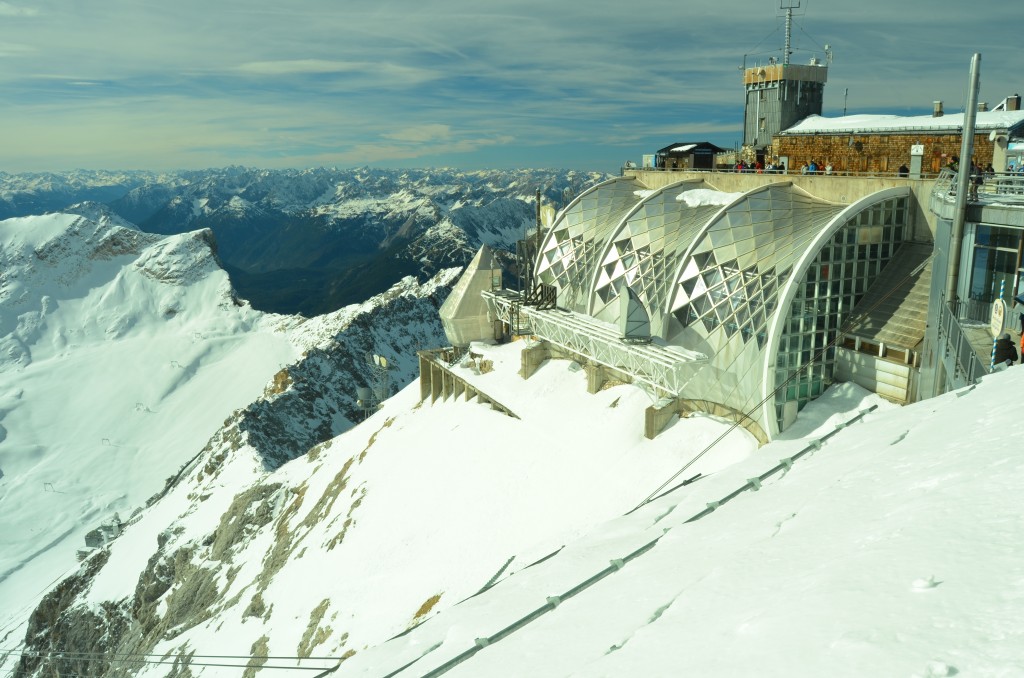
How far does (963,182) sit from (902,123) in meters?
25.3

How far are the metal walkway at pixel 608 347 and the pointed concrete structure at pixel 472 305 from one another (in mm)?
4626

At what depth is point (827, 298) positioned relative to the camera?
28.8 m

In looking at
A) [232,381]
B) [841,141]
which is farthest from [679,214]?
[232,381]

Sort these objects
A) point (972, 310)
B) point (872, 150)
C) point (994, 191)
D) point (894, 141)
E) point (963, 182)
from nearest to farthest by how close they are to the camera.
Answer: point (963, 182) < point (972, 310) < point (994, 191) < point (894, 141) < point (872, 150)

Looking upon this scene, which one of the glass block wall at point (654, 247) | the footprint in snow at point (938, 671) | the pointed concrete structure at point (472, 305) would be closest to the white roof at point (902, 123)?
the glass block wall at point (654, 247)

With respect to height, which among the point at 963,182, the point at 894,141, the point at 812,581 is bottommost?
the point at 812,581

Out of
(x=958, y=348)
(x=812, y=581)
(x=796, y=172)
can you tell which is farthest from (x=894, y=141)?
(x=812, y=581)

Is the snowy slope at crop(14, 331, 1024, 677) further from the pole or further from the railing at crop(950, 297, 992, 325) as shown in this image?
the pole

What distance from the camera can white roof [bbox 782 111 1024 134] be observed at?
33.7m

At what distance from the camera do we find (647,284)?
39.7 m

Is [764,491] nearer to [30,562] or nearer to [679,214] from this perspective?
[679,214]

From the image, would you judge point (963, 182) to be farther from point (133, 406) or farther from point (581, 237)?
point (133, 406)

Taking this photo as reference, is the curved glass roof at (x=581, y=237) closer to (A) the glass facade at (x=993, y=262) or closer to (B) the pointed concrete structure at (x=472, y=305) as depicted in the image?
(B) the pointed concrete structure at (x=472, y=305)

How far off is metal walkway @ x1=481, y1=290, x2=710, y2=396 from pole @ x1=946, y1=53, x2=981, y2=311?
13795 millimetres
